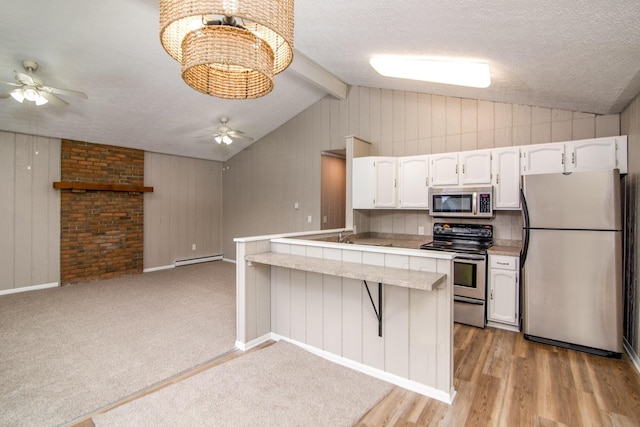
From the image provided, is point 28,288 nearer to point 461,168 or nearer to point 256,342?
point 256,342

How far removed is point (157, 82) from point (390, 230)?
3888 millimetres

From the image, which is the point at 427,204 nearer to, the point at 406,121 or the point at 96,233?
the point at 406,121

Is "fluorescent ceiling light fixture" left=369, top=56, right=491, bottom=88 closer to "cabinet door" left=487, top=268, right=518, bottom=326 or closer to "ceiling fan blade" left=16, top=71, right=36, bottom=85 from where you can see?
"cabinet door" left=487, top=268, right=518, bottom=326

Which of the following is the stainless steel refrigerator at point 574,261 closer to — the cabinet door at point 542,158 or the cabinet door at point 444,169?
the cabinet door at point 542,158

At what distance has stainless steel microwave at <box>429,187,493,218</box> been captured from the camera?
11.8 ft

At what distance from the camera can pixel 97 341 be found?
Result: 306 centimetres

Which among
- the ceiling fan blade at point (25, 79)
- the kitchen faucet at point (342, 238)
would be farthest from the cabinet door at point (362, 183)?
the ceiling fan blade at point (25, 79)

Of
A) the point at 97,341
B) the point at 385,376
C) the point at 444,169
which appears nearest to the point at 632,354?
the point at 385,376

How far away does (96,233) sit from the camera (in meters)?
5.50

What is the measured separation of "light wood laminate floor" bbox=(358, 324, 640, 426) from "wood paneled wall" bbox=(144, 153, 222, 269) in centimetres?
577

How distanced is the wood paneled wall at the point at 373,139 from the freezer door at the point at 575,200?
846 millimetres

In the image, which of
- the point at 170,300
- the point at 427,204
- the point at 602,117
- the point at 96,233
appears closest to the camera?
the point at 602,117

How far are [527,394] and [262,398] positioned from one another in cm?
186

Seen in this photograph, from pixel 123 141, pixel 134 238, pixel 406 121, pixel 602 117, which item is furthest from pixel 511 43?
pixel 134 238
